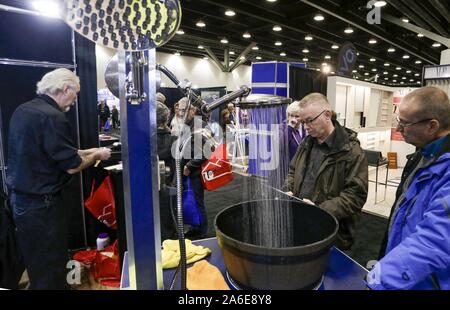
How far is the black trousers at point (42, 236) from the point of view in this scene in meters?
1.79

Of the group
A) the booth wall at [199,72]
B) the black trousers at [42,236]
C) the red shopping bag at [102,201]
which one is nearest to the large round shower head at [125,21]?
the black trousers at [42,236]

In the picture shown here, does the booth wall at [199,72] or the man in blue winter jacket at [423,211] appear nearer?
the man in blue winter jacket at [423,211]

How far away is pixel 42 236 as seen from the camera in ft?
6.02

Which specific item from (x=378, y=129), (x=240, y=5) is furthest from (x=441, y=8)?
(x=240, y=5)

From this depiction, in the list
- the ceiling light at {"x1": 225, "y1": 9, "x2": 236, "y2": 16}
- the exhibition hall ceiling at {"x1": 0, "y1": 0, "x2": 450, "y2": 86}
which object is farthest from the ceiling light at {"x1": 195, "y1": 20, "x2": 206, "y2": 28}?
the ceiling light at {"x1": 225, "y1": 9, "x2": 236, "y2": 16}

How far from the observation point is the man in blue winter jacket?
849 millimetres

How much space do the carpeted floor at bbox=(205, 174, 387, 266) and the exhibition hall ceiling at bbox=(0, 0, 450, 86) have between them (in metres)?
3.30

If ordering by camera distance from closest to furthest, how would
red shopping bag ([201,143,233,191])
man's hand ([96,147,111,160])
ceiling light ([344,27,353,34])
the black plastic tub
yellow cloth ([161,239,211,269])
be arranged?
1. the black plastic tub
2. yellow cloth ([161,239,211,269])
3. man's hand ([96,147,111,160])
4. red shopping bag ([201,143,233,191])
5. ceiling light ([344,27,353,34])

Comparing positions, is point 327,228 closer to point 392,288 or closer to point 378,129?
point 392,288

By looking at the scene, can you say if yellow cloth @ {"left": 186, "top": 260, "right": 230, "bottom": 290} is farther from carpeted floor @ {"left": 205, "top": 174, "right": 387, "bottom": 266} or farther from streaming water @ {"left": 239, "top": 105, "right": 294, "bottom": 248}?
carpeted floor @ {"left": 205, "top": 174, "right": 387, "bottom": 266}

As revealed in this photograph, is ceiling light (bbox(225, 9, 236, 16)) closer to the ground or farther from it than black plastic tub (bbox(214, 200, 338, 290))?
farther from it

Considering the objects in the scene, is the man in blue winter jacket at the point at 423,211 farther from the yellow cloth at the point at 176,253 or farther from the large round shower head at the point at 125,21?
the large round shower head at the point at 125,21

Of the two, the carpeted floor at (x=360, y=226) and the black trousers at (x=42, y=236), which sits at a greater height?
the black trousers at (x=42, y=236)

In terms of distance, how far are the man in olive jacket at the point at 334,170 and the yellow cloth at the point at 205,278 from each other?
29.0 inches
